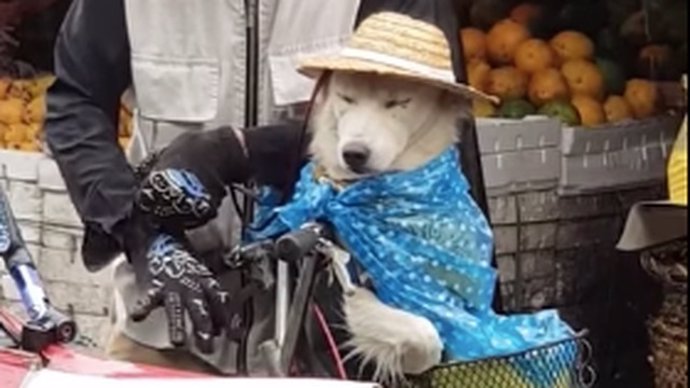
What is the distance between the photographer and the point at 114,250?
14.9 ft

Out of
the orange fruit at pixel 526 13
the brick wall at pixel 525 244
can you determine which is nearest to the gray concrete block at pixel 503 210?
the brick wall at pixel 525 244

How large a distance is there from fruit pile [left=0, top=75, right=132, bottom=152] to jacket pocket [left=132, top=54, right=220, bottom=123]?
1862 millimetres

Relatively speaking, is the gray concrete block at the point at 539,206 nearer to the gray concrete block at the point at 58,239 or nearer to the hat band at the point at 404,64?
the gray concrete block at the point at 58,239

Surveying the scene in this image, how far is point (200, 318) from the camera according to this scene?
3.79 m

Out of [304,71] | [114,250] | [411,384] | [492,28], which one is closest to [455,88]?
[304,71]

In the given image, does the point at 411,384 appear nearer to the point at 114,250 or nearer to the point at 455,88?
the point at 455,88

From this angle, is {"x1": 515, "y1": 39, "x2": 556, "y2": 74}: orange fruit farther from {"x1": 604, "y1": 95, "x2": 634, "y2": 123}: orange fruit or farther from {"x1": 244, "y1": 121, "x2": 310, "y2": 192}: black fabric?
{"x1": 244, "y1": 121, "x2": 310, "y2": 192}: black fabric

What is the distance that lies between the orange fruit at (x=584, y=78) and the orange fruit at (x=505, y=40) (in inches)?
7.2

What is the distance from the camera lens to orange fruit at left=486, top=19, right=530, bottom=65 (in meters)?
6.43

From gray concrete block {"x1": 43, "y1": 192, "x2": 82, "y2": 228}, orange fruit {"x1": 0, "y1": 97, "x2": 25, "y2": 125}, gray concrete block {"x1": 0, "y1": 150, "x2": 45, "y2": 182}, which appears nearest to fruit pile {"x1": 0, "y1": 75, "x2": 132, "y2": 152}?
orange fruit {"x1": 0, "y1": 97, "x2": 25, "y2": 125}

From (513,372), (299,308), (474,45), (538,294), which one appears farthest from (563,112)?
(299,308)

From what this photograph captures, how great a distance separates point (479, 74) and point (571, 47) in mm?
331

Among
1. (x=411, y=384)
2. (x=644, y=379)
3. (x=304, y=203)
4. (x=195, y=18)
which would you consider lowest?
(x=644, y=379)

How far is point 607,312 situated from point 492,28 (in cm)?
105
